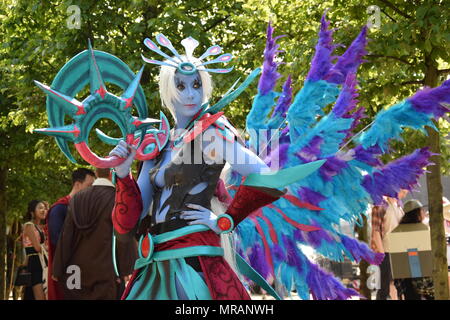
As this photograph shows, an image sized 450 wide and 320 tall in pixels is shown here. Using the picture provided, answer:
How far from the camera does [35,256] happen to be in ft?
27.3

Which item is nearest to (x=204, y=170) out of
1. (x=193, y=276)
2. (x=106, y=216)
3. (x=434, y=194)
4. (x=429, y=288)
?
(x=193, y=276)

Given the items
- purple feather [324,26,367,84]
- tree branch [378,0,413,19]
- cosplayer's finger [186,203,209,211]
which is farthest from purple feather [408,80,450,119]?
tree branch [378,0,413,19]

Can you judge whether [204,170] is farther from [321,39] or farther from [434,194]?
[434,194]

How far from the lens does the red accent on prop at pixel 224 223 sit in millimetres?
3727

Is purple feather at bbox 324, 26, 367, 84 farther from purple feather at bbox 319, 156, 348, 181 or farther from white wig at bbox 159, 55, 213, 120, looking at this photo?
white wig at bbox 159, 55, 213, 120

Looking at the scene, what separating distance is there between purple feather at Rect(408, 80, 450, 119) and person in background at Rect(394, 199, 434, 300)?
4.61m

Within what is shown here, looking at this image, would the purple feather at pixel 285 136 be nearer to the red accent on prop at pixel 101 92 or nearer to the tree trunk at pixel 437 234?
the red accent on prop at pixel 101 92

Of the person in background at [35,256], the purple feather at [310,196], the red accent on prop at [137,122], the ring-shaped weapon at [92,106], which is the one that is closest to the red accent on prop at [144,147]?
the ring-shaped weapon at [92,106]

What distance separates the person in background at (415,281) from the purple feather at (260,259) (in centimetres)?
448

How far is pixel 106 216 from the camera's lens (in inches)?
249

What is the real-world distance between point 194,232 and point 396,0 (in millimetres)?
4612

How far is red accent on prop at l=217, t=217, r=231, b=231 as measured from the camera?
3727mm

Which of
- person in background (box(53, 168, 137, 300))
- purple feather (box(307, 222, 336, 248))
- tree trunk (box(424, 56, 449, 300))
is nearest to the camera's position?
purple feather (box(307, 222, 336, 248))

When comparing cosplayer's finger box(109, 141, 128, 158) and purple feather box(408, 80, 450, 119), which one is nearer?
cosplayer's finger box(109, 141, 128, 158)
